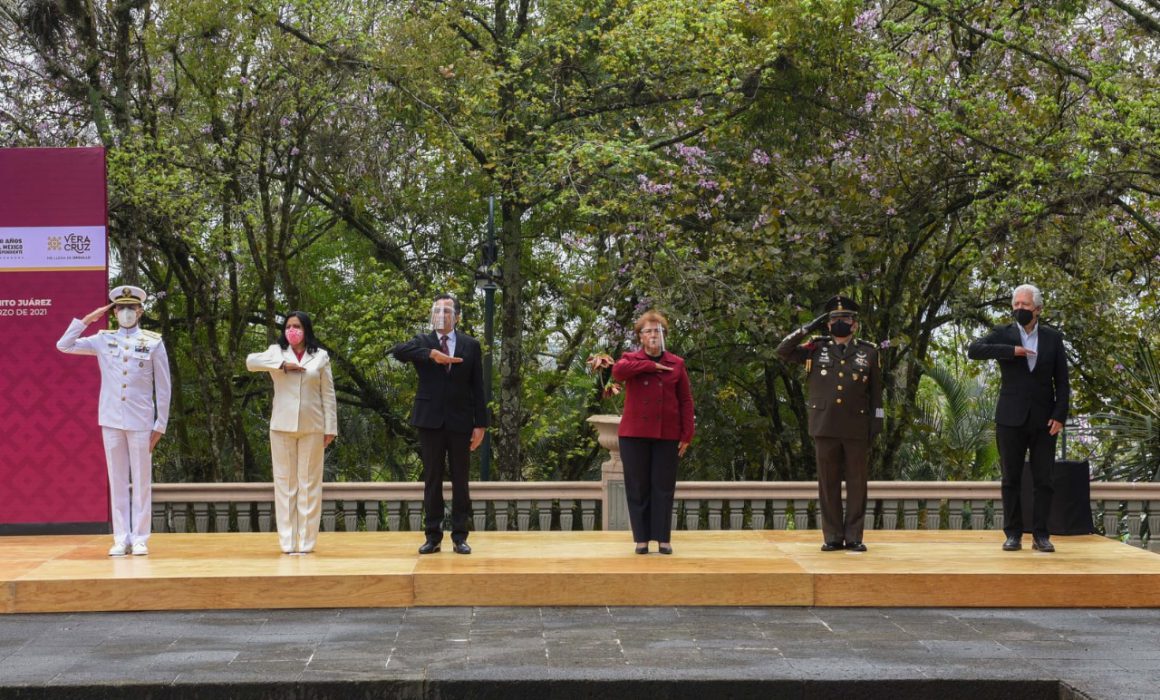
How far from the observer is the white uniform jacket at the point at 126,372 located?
30.9 feet

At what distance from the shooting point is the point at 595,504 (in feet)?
39.1

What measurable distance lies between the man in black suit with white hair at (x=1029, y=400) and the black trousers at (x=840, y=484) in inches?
37.9

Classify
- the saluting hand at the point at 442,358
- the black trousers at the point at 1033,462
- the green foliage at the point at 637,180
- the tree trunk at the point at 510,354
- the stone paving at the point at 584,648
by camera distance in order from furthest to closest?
the tree trunk at the point at 510,354 → the green foliage at the point at 637,180 → the black trousers at the point at 1033,462 → the saluting hand at the point at 442,358 → the stone paving at the point at 584,648

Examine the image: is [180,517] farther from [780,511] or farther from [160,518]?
[780,511]

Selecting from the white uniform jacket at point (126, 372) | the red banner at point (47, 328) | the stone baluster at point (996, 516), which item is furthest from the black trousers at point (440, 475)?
the stone baluster at point (996, 516)

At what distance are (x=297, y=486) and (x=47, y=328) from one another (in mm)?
2651

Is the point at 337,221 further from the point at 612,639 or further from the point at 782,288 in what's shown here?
the point at 612,639

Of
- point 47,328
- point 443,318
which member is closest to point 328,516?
point 47,328

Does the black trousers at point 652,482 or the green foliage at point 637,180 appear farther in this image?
the green foliage at point 637,180

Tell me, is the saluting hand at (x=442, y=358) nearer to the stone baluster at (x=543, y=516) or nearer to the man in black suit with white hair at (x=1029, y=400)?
the stone baluster at (x=543, y=516)

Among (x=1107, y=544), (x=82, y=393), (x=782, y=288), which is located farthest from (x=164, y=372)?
(x=782, y=288)

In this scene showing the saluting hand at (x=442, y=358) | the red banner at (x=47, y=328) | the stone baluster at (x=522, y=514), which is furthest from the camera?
the stone baluster at (x=522, y=514)

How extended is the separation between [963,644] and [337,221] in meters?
14.9

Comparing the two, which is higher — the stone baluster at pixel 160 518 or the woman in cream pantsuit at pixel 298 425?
the woman in cream pantsuit at pixel 298 425
